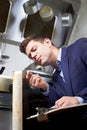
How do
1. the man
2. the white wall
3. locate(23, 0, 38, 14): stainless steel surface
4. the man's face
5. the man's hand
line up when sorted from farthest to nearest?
the white wall
locate(23, 0, 38, 14): stainless steel surface
the man's face
the man
the man's hand

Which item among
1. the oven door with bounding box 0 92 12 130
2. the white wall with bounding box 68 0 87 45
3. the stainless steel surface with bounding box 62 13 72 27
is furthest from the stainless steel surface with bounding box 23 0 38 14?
the oven door with bounding box 0 92 12 130

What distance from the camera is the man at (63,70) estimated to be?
124 centimetres

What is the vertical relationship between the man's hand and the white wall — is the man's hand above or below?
below

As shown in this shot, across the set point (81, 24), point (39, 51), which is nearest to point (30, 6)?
point (81, 24)

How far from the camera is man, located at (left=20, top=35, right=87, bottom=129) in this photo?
4.07 ft

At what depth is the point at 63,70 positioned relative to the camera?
1.31 m

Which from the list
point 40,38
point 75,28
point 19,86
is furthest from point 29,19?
point 19,86

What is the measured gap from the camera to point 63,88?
1.40m

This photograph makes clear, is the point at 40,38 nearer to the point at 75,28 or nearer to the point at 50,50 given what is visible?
the point at 50,50

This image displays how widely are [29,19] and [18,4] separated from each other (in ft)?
0.54

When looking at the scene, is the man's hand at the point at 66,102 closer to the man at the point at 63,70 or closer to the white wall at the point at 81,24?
the man at the point at 63,70

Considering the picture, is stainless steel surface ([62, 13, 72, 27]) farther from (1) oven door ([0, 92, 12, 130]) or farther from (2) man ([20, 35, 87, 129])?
(1) oven door ([0, 92, 12, 130])

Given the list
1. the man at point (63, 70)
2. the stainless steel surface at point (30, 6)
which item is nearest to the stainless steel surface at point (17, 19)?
the stainless steel surface at point (30, 6)

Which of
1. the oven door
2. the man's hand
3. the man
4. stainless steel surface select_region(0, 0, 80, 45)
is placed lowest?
the man's hand
